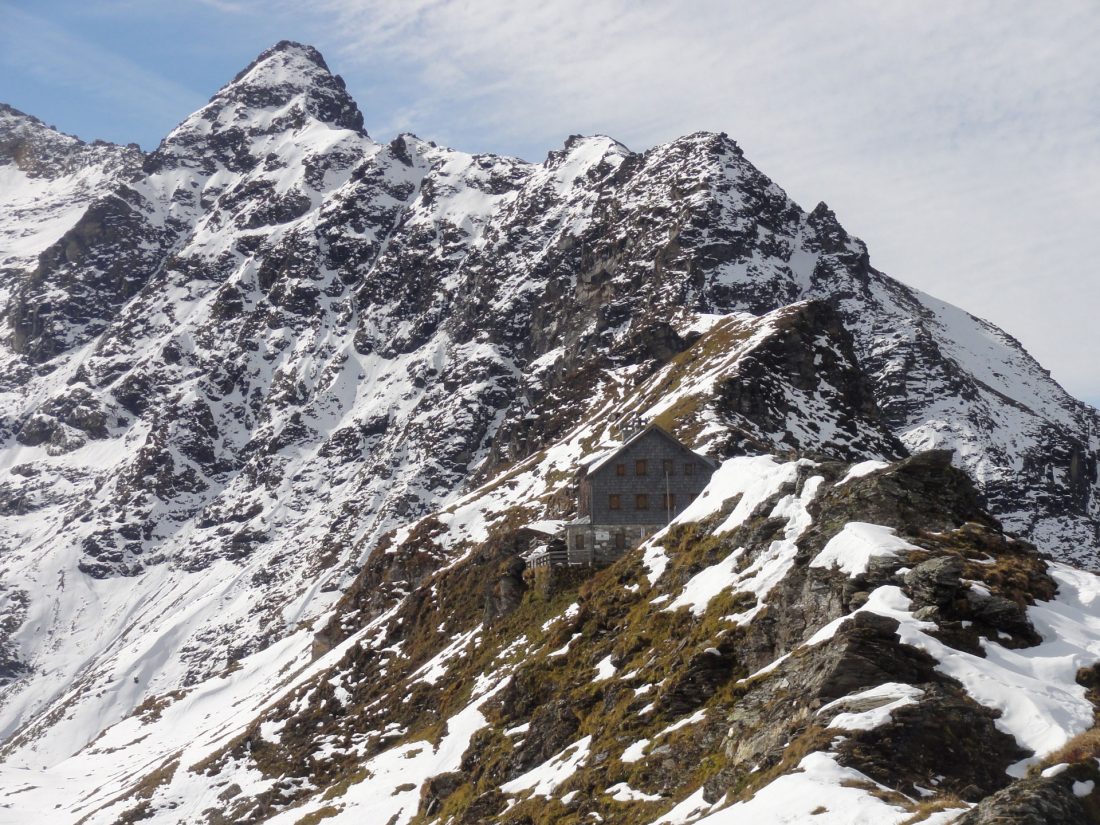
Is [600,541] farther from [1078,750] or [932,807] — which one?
[932,807]

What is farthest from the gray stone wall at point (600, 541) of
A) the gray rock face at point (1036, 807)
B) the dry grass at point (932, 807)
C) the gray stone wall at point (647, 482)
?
the gray rock face at point (1036, 807)

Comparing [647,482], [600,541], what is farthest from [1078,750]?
[647,482]

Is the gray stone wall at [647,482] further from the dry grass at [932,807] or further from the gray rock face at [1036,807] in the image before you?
the gray rock face at [1036,807]

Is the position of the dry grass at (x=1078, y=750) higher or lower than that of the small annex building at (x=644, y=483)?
lower

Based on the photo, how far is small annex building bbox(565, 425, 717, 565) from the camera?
2766 inches

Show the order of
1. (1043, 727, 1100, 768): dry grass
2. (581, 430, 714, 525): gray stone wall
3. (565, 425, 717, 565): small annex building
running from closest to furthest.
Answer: (1043, 727, 1100, 768): dry grass, (565, 425, 717, 565): small annex building, (581, 430, 714, 525): gray stone wall

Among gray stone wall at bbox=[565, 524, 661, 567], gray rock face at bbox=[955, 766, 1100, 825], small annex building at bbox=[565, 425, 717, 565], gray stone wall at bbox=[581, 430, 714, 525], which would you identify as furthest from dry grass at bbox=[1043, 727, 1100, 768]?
gray stone wall at bbox=[581, 430, 714, 525]

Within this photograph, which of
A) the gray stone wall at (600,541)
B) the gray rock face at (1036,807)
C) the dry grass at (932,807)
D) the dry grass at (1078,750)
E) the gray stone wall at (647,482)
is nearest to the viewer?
the gray rock face at (1036,807)

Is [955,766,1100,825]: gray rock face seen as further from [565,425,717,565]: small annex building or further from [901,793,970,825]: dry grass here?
[565,425,717,565]: small annex building

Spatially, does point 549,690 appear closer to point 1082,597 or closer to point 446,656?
point 1082,597

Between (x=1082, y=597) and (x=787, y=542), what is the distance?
27.0 feet

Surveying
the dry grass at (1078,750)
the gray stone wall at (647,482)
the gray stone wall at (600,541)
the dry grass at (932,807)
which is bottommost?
the dry grass at (1078,750)

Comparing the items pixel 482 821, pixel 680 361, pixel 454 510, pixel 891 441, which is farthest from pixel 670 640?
pixel 680 361

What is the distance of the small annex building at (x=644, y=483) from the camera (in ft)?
230
